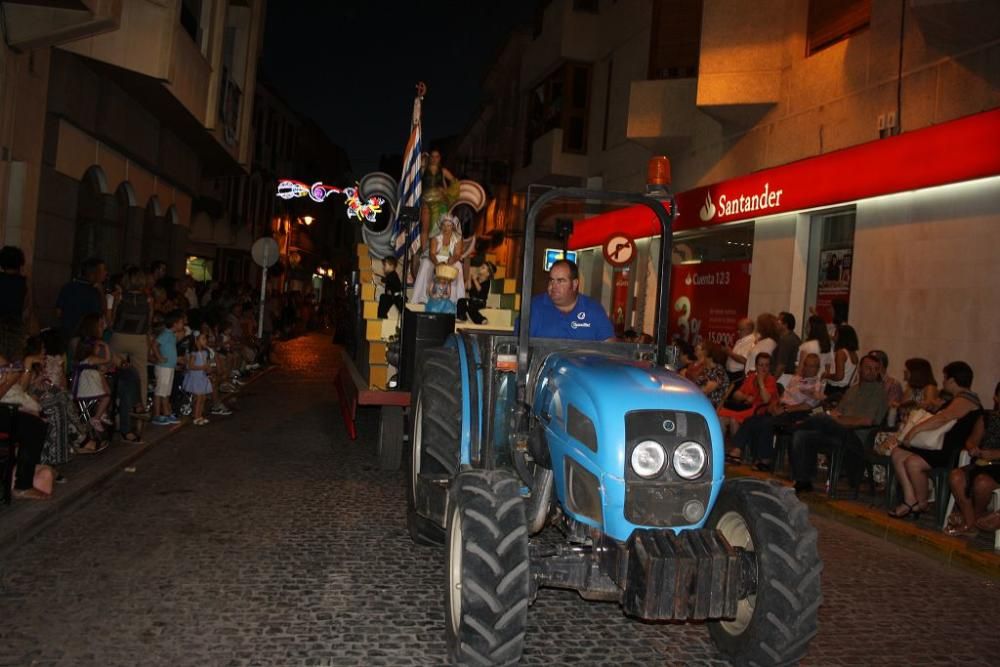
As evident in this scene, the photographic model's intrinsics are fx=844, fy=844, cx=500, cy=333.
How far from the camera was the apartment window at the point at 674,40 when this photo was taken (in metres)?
18.2

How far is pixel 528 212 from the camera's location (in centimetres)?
462

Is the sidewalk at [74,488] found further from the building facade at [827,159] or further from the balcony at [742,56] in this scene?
the balcony at [742,56]

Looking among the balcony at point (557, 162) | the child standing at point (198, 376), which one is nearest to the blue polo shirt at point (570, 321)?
the child standing at point (198, 376)

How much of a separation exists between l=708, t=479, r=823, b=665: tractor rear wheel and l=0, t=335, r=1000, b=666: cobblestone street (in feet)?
2.41

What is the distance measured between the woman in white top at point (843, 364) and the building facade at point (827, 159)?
2.31 ft

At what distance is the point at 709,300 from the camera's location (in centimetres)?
1667

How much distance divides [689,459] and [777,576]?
24.2 inches

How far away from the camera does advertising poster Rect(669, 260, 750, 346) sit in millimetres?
15562

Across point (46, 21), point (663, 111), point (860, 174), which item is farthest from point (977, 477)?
point (663, 111)

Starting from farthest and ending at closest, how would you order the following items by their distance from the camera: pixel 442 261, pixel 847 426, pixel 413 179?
pixel 413 179
pixel 442 261
pixel 847 426

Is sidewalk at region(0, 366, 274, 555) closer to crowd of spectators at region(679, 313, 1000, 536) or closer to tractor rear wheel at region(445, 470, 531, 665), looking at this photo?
tractor rear wheel at region(445, 470, 531, 665)

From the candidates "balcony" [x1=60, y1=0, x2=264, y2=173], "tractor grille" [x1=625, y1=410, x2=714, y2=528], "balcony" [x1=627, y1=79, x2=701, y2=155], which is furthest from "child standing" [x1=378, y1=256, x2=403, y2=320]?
"balcony" [x1=627, y1=79, x2=701, y2=155]

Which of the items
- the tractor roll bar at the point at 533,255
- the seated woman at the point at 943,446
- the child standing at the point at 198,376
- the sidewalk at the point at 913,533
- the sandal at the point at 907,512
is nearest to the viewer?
the tractor roll bar at the point at 533,255

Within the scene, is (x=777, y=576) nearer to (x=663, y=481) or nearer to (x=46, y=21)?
(x=663, y=481)
